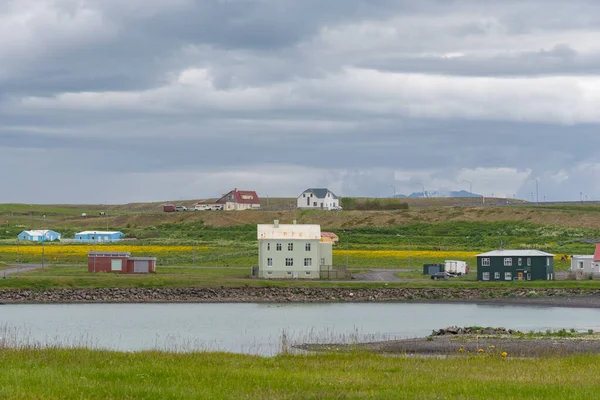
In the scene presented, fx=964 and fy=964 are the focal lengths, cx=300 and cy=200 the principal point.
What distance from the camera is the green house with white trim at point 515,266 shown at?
85000mm

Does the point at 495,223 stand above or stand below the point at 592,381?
above

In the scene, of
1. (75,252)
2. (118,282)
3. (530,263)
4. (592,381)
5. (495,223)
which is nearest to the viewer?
(592,381)

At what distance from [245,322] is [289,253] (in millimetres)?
31354

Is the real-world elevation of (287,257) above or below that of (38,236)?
below

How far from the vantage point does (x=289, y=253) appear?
288 feet

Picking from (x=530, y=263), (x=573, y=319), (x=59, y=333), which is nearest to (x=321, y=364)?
(x=59, y=333)

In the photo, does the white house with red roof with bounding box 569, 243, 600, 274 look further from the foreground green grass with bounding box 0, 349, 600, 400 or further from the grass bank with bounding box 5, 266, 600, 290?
the foreground green grass with bounding box 0, 349, 600, 400

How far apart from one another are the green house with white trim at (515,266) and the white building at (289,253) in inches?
561

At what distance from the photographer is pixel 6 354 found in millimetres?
27094

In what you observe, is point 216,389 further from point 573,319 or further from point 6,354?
point 573,319

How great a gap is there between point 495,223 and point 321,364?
128808mm

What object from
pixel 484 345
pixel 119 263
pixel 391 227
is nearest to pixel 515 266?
pixel 119 263

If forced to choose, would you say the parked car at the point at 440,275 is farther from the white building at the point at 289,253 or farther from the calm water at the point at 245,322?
the calm water at the point at 245,322

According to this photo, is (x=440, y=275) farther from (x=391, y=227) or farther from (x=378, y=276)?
(x=391, y=227)
